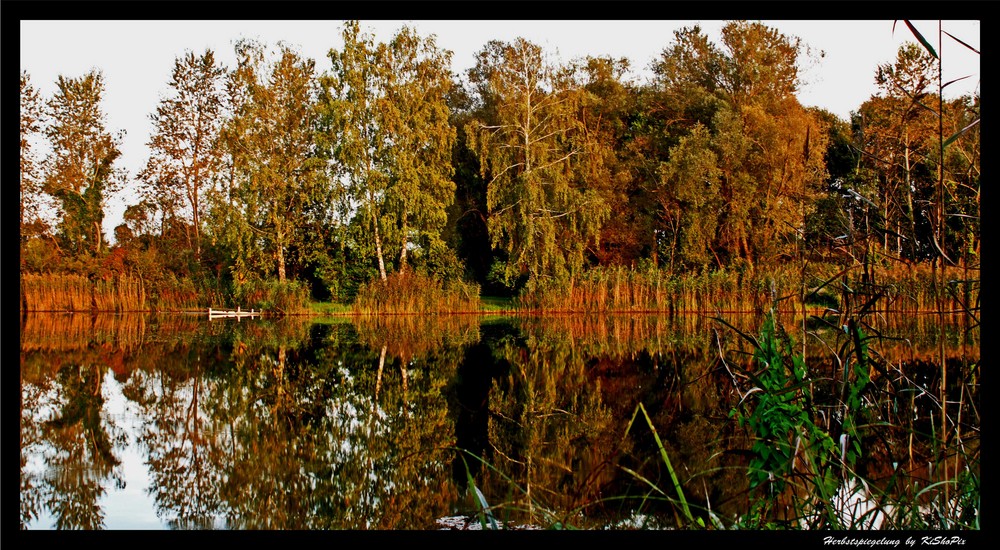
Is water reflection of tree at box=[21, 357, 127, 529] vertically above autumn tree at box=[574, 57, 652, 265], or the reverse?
autumn tree at box=[574, 57, 652, 265]

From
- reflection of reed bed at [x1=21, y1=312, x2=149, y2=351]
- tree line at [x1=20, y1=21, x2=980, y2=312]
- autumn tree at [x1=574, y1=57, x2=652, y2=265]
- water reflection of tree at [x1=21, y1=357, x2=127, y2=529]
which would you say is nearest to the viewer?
water reflection of tree at [x1=21, y1=357, x2=127, y2=529]

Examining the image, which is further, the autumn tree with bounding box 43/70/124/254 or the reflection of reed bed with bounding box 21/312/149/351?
the autumn tree with bounding box 43/70/124/254

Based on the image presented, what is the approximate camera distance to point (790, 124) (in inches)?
849

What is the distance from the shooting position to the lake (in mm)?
3277

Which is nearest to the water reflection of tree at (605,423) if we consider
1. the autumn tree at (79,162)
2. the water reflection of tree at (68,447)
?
the water reflection of tree at (68,447)

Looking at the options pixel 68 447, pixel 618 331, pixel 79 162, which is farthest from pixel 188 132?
pixel 68 447

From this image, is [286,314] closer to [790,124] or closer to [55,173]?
[55,173]

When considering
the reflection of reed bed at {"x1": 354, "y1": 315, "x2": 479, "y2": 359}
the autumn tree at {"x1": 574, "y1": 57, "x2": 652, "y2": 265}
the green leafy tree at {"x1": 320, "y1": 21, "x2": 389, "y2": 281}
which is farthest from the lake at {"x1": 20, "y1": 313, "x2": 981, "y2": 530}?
the autumn tree at {"x1": 574, "y1": 57, "x2": 652, "y2": 265}

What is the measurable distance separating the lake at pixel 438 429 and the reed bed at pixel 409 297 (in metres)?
6.89

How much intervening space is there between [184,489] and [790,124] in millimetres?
20633

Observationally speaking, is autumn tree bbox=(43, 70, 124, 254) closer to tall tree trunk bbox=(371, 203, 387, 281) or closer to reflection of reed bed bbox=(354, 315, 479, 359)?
tall tree trunk bbox=(371, 203, 387, 281)

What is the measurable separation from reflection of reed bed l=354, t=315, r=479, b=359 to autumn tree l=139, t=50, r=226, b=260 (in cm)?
911
